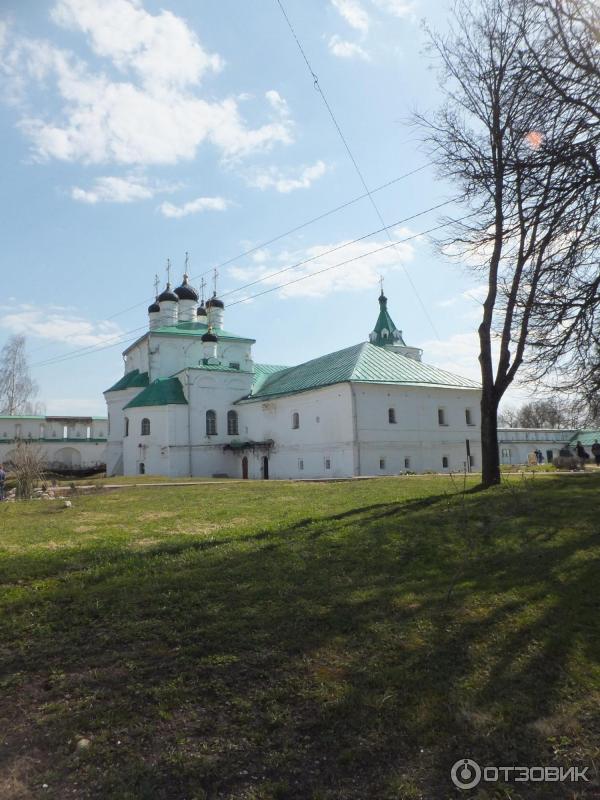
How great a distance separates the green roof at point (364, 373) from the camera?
32031 millimetres

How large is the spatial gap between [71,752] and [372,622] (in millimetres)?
2789

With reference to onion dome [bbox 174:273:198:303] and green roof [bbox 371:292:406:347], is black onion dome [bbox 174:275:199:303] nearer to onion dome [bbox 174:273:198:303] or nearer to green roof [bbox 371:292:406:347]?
onion dome [bbox 174:273:198:303]

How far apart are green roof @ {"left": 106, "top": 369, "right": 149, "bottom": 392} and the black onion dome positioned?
6.99 metres

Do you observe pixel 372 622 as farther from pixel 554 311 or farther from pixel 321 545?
pixel 554 311

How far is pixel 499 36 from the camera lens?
38.0ft

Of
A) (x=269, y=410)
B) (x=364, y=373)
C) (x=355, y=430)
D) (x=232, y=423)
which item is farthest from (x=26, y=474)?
(x=232, y=423)

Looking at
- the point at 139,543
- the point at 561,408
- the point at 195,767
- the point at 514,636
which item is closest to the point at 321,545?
the point at 139,543

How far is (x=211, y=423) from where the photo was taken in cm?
3966

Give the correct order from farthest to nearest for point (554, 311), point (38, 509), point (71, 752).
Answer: point (38, 509) < point (554, 311) < point (71, 752)

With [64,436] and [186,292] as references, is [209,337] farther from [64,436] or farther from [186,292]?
[64,436]

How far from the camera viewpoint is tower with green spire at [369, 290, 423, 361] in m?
52.7

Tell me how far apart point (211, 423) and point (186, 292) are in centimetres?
1308

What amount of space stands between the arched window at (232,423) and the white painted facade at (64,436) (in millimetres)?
18611

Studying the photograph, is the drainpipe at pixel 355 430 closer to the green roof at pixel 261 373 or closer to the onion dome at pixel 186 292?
the green roof at pixel 261 373
